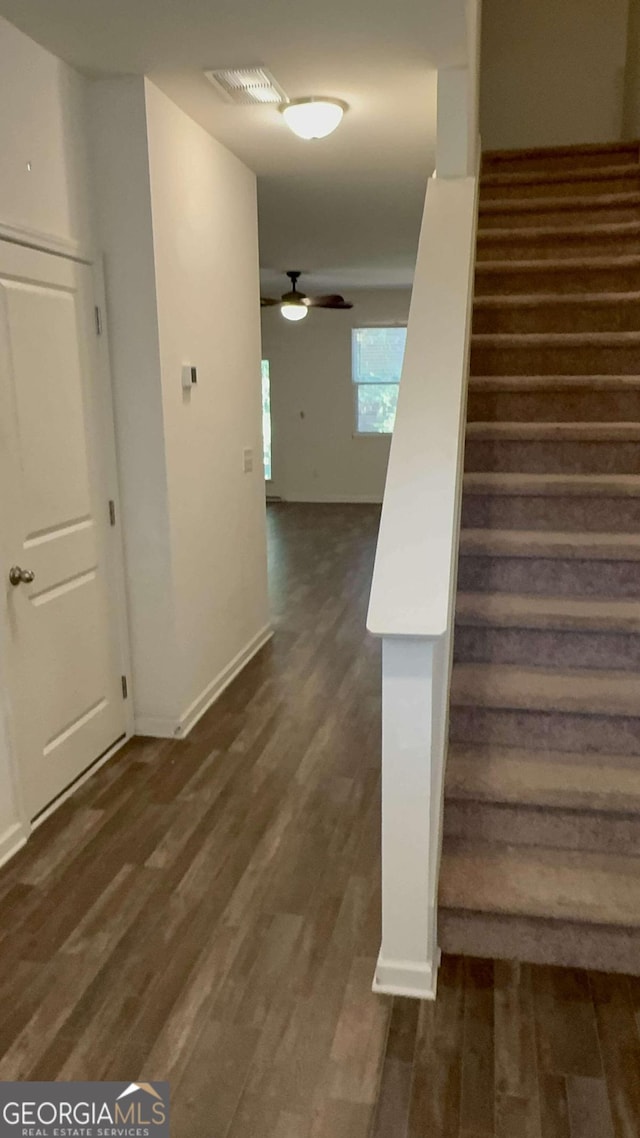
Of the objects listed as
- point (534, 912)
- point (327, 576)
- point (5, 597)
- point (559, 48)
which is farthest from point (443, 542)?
point (559, 48)

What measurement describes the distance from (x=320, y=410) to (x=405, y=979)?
871 cm

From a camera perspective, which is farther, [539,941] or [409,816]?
[539,941]

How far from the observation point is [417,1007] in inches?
76.2

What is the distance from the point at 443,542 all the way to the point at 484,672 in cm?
84

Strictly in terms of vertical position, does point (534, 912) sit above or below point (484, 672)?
below

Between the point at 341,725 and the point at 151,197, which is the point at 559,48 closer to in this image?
the point at 151,197

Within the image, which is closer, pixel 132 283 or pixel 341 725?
pixel 132 283

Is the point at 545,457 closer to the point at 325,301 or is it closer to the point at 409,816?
the point at 409,816

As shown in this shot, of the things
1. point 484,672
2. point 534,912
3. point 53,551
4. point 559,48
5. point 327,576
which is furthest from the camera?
point 327,576

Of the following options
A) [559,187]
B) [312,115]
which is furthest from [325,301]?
[312,115]

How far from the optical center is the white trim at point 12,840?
101 inches

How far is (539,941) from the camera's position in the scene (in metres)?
2.05

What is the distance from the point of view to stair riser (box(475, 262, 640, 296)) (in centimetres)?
368

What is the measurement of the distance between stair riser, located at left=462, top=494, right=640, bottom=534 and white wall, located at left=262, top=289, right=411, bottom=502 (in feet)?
23.0
